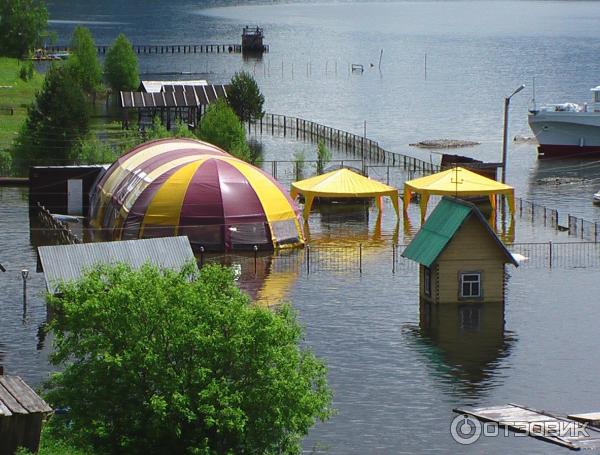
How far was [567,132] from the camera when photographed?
113 metres

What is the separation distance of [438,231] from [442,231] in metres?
0.42

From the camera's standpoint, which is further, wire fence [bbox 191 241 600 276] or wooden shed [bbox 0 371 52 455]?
wire fence [bbox 191 241 600 276]

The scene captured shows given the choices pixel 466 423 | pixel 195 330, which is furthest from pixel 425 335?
pixel 195 330

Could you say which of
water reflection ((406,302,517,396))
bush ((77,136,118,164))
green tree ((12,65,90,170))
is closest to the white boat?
green tree ((12,65,90,170))

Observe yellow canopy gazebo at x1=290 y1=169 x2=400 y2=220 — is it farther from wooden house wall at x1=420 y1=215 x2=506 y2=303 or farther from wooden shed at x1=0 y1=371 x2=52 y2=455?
wooden shed at x1=0 y1=371 x2=52 y2=455

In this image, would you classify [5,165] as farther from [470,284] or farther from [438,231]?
[470,284]

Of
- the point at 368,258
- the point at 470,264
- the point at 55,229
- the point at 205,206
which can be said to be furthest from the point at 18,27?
the point at 470,264

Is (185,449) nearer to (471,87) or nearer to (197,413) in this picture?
(197,413)

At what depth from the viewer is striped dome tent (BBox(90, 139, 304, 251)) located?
207 ft

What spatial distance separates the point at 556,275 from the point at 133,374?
98.8 feet

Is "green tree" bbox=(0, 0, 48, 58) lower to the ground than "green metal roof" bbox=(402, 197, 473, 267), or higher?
higher

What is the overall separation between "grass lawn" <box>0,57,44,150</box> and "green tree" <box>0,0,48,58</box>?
7972 mm

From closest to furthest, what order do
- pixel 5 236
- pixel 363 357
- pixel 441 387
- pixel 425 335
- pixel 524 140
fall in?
pixel 441 387 < pixel 363 357 < pixel 425 335 < pixel 5 236 < pixel 524 140

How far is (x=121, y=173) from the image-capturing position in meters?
68.9
